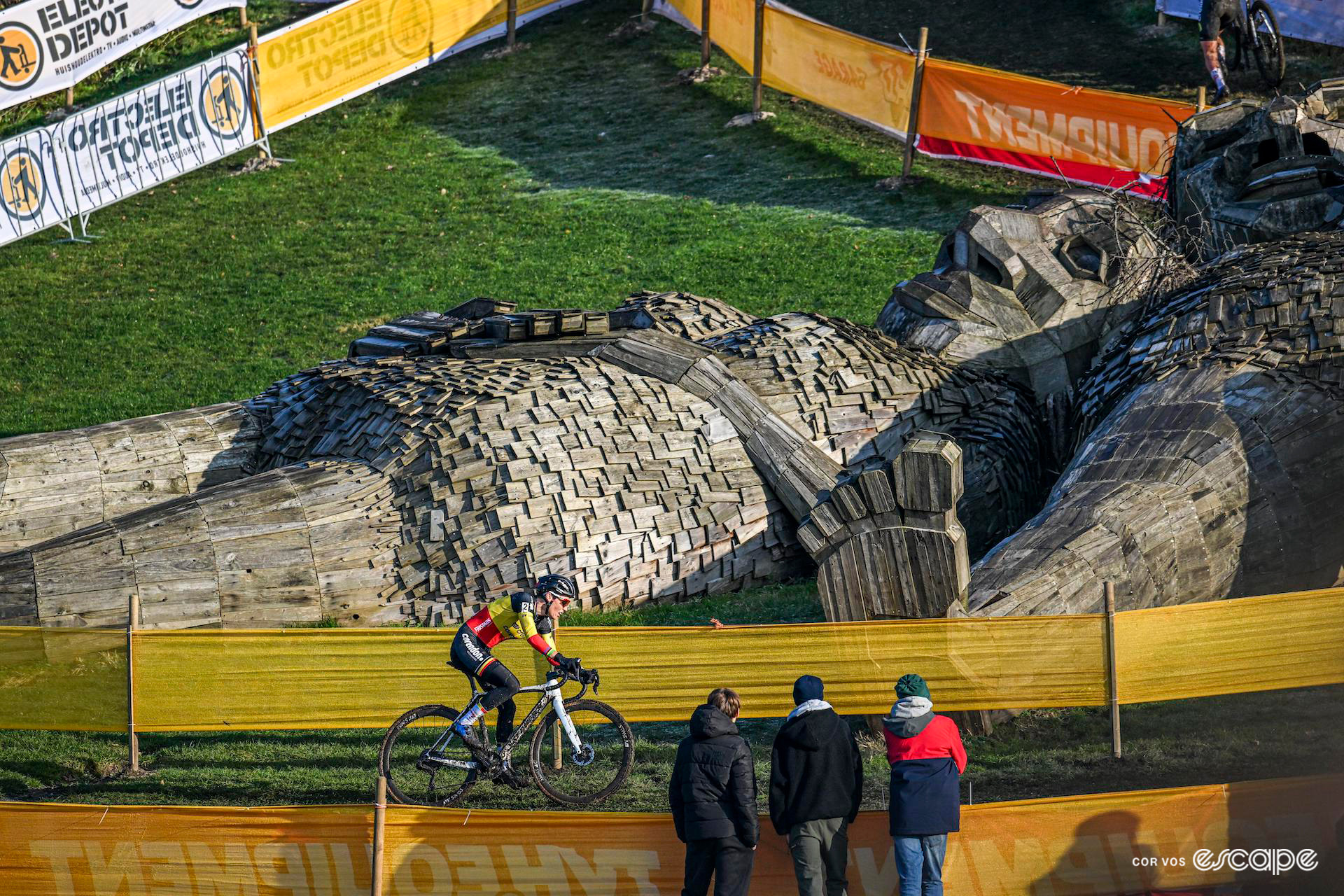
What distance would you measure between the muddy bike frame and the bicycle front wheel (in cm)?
4

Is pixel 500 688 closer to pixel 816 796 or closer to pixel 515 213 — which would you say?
pixel 816 796

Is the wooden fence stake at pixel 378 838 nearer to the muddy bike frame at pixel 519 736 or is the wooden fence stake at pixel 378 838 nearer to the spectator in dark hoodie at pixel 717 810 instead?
the muddy bike frame at pixel 519 736

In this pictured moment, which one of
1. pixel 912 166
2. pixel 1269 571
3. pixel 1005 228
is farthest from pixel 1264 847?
pixel 912 166

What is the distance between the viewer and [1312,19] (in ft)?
78.8

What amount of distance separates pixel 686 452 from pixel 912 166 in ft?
40.4

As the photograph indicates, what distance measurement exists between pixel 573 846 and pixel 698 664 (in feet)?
6.36

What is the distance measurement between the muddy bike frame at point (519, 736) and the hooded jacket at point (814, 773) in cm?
198

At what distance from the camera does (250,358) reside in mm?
20250

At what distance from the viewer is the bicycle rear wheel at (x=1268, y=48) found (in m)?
21.8

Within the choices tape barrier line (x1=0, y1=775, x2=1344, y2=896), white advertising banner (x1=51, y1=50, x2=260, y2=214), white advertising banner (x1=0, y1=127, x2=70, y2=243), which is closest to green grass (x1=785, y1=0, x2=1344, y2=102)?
white advertising banner (x1=51, y1=50, x2=260, y2=214)

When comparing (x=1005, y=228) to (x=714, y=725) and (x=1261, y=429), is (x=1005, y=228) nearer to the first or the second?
(x=1261, y=429)

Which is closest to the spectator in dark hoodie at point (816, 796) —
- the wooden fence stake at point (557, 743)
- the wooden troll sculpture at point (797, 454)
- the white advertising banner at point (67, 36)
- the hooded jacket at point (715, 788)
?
the hooded jacket at point (715, 788)

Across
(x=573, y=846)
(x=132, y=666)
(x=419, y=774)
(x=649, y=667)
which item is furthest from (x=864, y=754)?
(x=132, y=666)

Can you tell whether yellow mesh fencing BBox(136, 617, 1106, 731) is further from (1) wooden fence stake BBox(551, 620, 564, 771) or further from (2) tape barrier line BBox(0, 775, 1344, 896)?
(2) tape barrier line BBox(0, 775, 1344, 896)
